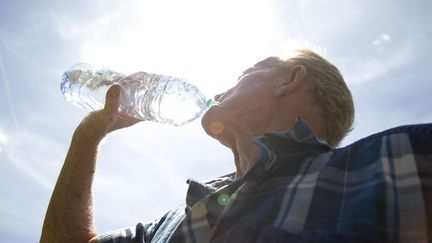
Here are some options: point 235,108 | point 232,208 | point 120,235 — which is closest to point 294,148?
point 232,208

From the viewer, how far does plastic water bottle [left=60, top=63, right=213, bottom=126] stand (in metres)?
3.68

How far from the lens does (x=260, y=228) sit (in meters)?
1.72

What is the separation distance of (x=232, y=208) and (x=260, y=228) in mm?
211

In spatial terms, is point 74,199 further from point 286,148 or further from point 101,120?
point 286,148


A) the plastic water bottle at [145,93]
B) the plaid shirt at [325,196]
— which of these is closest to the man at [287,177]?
the plaid shirt at [325,196]

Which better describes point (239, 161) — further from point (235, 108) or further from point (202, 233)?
point (202, 233)

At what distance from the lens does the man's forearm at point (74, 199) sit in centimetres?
267

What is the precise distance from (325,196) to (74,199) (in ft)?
5.86

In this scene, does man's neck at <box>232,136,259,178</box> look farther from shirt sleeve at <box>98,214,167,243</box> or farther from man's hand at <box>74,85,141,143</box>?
man's hand at <box>74,85,141,143</box>

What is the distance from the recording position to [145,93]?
147 inches

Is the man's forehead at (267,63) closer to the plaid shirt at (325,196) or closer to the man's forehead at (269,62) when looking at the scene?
the man's forehead at (269,62)

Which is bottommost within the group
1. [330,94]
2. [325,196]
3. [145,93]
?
[325,196]

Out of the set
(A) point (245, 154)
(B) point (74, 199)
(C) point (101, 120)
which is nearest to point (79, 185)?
(B) point (74, 199)

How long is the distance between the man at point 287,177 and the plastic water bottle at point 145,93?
1.89ft
